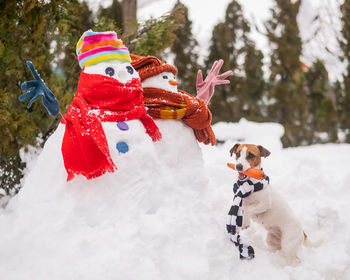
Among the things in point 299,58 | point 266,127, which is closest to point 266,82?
point 299,58

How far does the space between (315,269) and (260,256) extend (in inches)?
15.9

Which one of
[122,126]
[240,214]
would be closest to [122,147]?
[122,126]

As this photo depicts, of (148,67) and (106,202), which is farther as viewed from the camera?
(148,67)

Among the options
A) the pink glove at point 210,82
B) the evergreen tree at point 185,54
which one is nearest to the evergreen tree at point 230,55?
the evergreen tree at point 185,54

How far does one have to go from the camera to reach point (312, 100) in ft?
31.8

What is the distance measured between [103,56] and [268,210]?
5.13 ft

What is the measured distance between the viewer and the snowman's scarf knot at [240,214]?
2.00 meters

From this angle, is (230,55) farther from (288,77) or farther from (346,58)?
(346,58)

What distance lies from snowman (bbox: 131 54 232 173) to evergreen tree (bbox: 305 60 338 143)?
26.1 feet

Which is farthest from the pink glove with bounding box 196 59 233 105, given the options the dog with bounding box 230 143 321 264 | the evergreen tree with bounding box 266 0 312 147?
the evergreen tree with bounding box 266 0 312 147

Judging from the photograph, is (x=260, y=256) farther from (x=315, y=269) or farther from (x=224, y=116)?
(x=224, y=116)

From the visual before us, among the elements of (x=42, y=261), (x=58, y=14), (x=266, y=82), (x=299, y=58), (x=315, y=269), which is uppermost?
(x=58, y=14)

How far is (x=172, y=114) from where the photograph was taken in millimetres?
2211

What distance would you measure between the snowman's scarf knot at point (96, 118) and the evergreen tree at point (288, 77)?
24.2 feet
